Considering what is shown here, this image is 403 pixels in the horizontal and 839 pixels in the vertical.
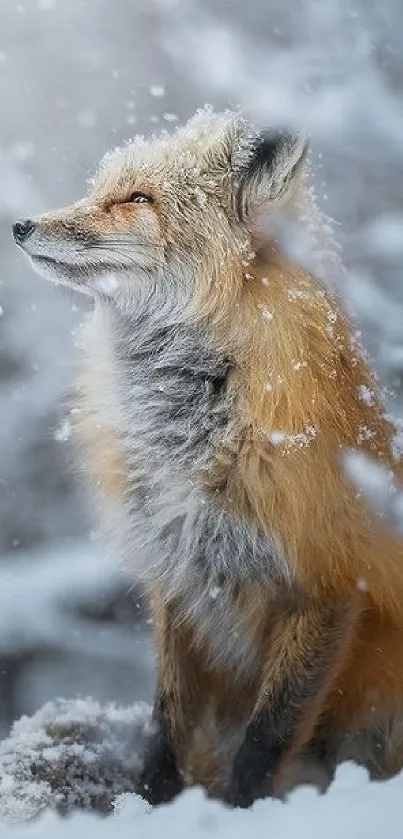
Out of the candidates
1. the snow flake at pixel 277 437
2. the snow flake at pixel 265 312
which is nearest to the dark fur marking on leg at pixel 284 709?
the snow flake at pixel 277 437

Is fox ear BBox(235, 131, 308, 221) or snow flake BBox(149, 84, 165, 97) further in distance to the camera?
snow flake BBox(149, 84, 165, 97)

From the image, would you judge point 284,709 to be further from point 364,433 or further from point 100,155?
point 100,155

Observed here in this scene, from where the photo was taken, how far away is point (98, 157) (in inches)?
84.7

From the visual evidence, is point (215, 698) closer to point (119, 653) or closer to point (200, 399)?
point (200, 399)

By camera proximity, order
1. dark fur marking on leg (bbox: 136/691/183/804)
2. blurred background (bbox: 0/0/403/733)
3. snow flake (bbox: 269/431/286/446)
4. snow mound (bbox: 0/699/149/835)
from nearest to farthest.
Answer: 1. snow flake (bbox: 269/431/286/446)
2. snow mound (bbox: 0/699/149/835)
3. dark fur marking on leg (bbox: 136/691/183/804)
4. blurred background (bbox: 0/0/403/733)

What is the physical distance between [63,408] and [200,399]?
0.42m

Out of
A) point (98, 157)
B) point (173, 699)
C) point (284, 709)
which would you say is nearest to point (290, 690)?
point (284, 709)

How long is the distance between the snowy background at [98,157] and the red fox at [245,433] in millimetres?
376

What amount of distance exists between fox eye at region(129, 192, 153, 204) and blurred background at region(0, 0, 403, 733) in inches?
17.6

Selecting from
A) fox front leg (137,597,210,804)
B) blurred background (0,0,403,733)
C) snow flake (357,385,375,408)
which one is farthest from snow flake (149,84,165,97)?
fox front leg (137,597,210,804)

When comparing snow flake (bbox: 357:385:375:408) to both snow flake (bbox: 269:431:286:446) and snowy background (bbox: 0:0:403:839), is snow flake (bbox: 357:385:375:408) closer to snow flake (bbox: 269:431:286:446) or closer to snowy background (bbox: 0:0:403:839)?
snow flake (bbox: 269:431:286:446)

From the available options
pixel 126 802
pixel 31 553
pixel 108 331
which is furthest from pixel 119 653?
pixel 108 331

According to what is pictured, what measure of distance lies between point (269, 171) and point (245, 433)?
1.46ft

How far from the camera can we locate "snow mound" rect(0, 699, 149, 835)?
65.9 inches
